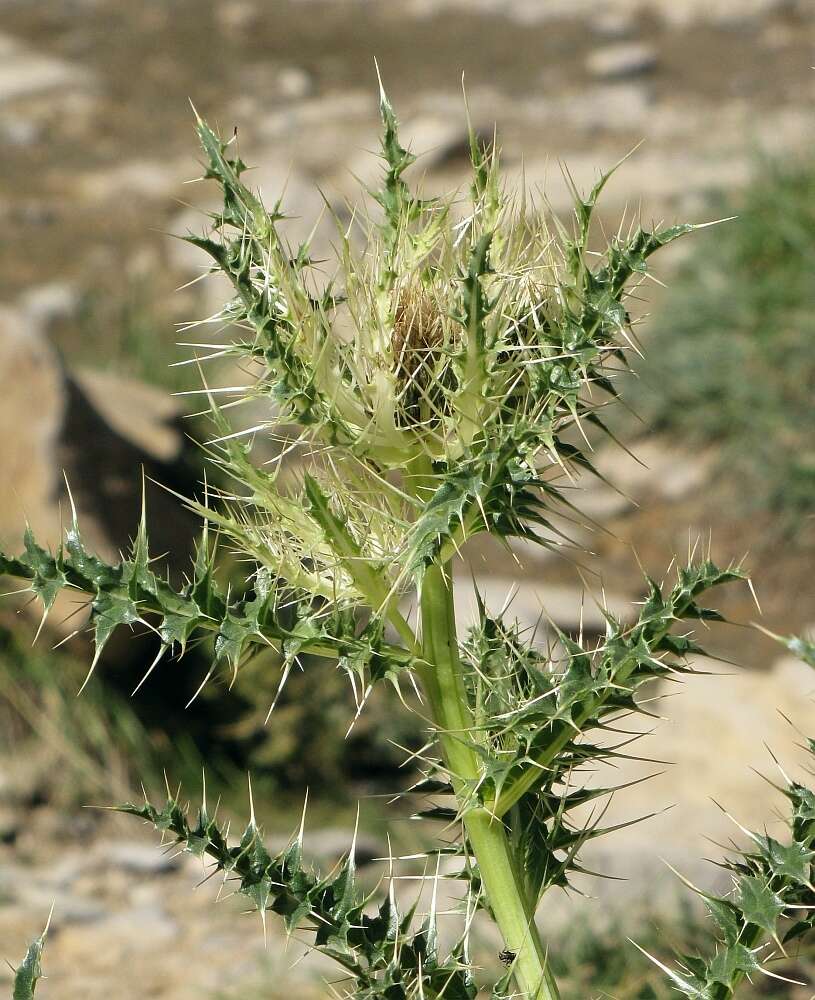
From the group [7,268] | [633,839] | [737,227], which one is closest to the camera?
[633,839]

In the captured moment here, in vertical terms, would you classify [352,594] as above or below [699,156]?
below

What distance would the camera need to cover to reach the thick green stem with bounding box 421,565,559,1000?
1.33 meters

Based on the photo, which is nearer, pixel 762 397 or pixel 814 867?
pixel 814 867

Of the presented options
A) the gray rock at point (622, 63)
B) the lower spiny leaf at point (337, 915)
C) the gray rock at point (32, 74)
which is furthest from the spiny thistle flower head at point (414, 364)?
the gray rock at point (32, 74)

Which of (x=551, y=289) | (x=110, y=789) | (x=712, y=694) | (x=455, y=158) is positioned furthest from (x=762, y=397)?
(x=551, y=289)

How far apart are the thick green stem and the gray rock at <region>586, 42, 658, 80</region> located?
10754 millimetres

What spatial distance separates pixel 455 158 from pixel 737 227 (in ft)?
12.3

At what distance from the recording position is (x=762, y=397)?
248 inches

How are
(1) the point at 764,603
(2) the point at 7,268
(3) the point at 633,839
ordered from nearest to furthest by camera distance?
(3) the point at 633,839, (1) the point at 764,603, (2) the point at 7,268

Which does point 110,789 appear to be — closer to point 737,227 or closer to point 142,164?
point 737,227

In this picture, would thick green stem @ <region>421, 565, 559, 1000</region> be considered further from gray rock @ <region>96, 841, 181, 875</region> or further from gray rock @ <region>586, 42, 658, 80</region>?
gray rock @ <region>586, 42, 658, 80</region>

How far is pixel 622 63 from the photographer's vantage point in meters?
11.2

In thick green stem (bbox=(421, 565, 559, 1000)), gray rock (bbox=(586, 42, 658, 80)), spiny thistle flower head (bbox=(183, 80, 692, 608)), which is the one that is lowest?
thick green stem (bbox=(421, 565, 559, 1000))

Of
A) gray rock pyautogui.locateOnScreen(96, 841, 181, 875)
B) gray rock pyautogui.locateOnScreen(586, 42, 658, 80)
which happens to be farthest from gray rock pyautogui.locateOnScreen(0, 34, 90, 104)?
gray rock pyautogui.locateOnScreen(96, 841, 181, 875)
